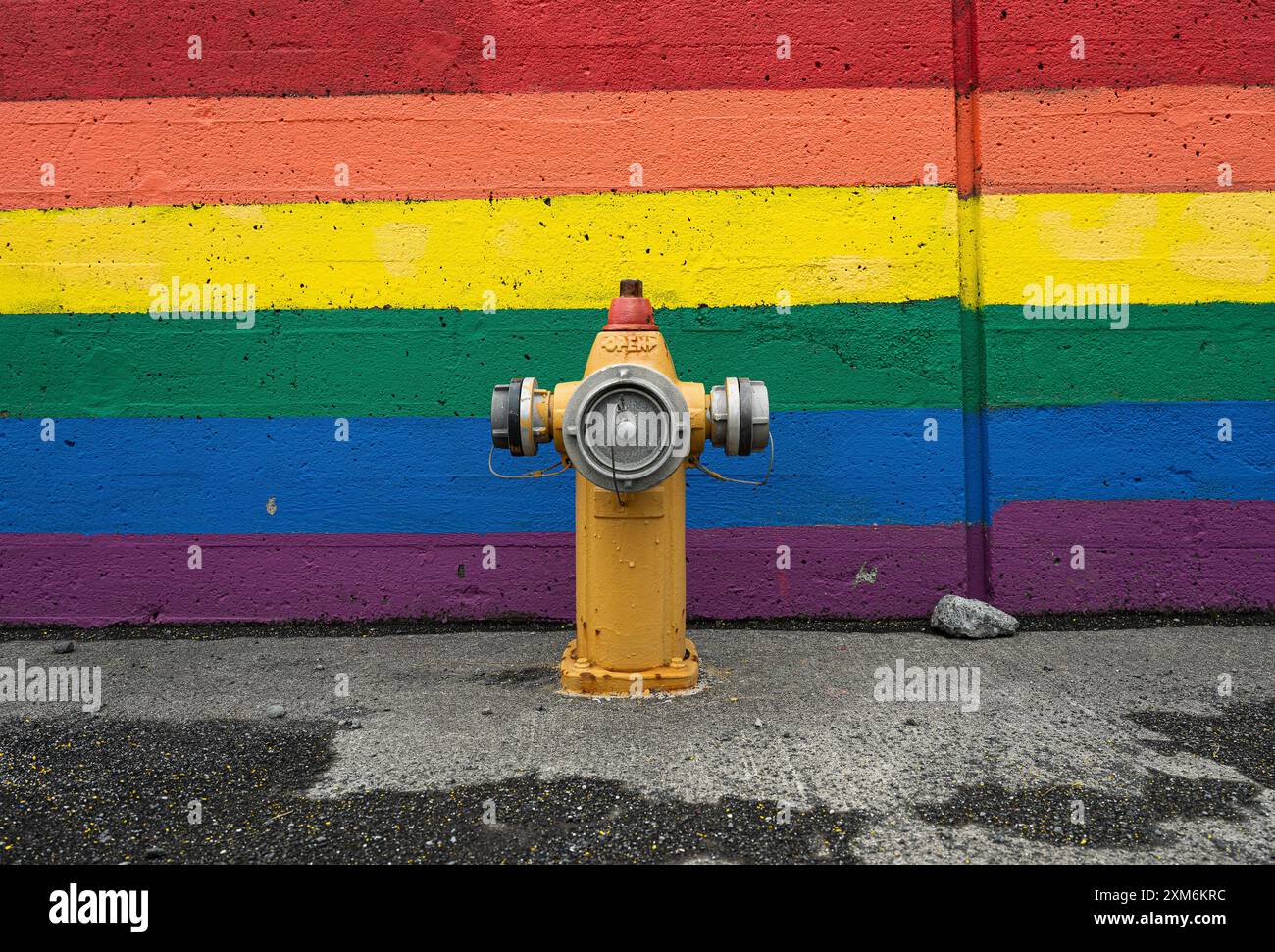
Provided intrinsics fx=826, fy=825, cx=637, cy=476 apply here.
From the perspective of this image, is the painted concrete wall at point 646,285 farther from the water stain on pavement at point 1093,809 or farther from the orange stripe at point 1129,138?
the water stain on pavement at point 1093,809

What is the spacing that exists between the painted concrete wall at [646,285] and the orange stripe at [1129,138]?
0.02 metres

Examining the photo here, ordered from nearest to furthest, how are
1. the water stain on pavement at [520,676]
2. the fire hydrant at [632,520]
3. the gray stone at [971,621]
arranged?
the fire hydrant at [632,520], the water stain on pavement at [520,676], the gray stone at [971,621]

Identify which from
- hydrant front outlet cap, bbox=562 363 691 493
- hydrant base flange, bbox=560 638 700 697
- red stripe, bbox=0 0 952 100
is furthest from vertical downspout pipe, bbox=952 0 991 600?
hydrant front outlet cap, bbox=562 363 691 493

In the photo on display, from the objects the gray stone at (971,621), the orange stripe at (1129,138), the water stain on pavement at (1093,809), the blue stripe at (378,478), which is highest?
the orange stripe at (1129,138)

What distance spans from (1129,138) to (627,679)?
344cm

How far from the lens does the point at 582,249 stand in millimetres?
3930

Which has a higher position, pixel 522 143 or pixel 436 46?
pixel 436 46

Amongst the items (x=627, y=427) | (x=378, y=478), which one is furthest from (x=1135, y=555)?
(x=378, y=478)

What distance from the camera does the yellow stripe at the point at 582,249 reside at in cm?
391

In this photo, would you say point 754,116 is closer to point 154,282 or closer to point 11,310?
point 154,282

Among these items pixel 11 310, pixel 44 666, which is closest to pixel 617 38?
pixel 11 310

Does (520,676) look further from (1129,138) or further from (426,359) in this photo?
(1129,138)

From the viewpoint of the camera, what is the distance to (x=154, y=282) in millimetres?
3943

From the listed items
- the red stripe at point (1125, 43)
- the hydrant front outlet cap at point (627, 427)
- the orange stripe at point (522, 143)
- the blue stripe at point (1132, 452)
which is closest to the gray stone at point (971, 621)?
the blue stripe at point (1132, 452)
